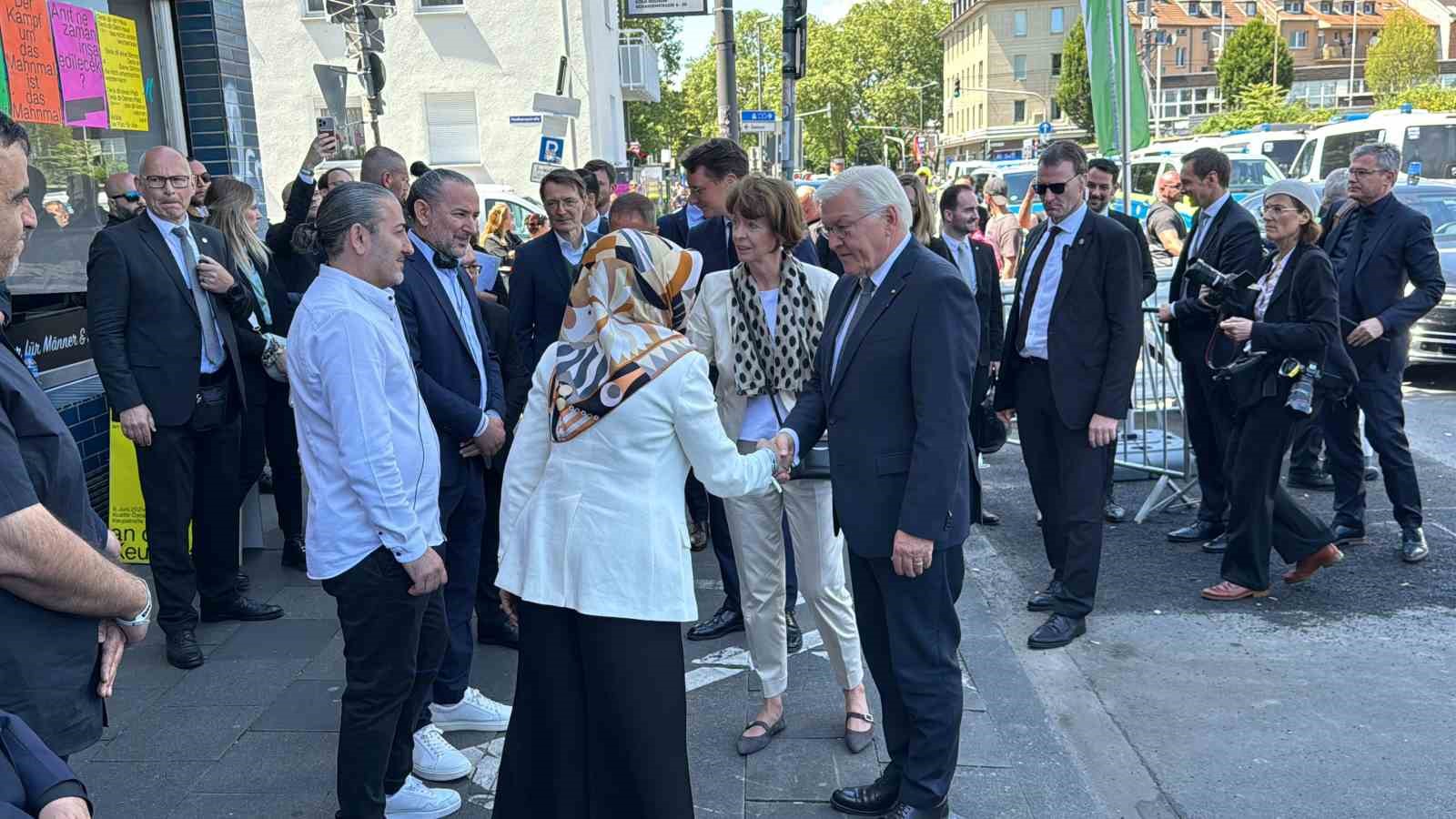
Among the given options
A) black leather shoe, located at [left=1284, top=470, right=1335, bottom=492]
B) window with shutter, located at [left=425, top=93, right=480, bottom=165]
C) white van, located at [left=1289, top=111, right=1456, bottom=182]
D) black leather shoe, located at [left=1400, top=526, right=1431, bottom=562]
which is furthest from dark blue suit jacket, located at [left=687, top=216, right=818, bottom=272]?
window with shutter, located at [left=425, top=93, right=480, bottom=165]

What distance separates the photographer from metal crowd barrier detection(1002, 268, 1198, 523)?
745cm

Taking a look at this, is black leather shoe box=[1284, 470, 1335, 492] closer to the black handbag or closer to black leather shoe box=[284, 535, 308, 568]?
the black handbag

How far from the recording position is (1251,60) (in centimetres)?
6144

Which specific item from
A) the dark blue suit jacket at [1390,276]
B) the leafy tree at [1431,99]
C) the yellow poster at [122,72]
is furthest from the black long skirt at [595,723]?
the leafy tree at [1431,99]

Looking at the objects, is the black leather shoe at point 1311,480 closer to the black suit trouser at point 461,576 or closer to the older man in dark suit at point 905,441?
the older man in dark suit at point 905,441

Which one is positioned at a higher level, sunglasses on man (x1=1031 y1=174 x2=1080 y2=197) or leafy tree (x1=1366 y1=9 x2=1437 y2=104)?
leafy tree (x1=1366 y1=9 x2=1437 y2=104)

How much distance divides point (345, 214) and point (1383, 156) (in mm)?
5846

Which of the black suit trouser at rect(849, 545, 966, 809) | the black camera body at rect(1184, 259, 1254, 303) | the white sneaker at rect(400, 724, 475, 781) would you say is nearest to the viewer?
the black suit trouser at rect(849, 545, 966, 809)

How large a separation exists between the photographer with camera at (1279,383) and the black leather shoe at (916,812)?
9.09 feet

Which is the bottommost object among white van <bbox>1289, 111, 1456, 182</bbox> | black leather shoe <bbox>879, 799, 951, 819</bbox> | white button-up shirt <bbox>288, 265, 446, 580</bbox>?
black leather shoe <bbox>879, 799, 951, 819</bbox>

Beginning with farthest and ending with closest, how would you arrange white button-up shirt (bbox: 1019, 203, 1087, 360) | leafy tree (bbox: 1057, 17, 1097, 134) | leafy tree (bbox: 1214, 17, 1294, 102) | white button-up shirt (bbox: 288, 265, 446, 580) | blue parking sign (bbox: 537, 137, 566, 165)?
leafy tree (bbox: 1057, 17, 1097, 134)
leafy tree (bbox: 1214, 17, 1294, 102)
blue parking sign (bbox: 537, 137, 566, 165)
white button-up shirt (bbox: 1019, 203, 1087, 360)
white button-up shirt (bbox: 288, 265, 446, 580)

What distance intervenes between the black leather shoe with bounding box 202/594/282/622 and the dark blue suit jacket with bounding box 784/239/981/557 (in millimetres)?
3224

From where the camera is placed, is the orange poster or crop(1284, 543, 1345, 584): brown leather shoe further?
the orange poster

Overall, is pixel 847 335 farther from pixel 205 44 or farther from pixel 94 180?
pixel 205 44
